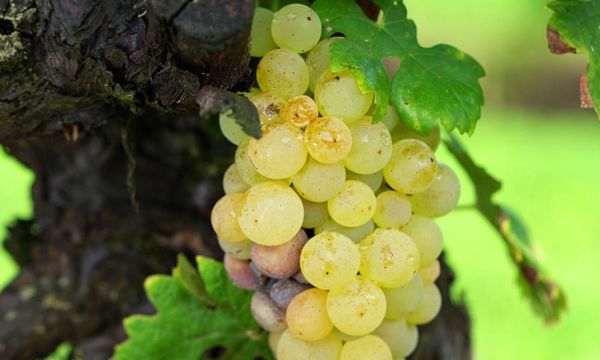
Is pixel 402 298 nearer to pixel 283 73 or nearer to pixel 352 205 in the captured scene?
pixel 352 205

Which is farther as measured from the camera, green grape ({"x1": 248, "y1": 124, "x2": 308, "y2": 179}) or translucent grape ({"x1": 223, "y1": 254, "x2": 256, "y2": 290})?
translucent grape ({"x1": 223, "y1": 254, "x2": 256, "y2": 290})

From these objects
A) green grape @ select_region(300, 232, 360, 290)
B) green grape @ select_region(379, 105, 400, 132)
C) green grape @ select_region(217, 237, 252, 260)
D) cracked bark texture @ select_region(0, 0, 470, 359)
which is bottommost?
cracked bark texture @ select_region(0, 0, 470, 359)

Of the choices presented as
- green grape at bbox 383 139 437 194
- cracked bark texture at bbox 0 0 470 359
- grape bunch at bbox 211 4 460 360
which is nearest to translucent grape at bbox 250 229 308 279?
grape bunch at bbox 211 4 460 360

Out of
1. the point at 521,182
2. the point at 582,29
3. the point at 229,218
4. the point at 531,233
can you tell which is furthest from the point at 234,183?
the point at 521,182

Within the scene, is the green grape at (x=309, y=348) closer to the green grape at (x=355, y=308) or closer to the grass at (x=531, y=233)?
the green grape at (x=355, y=308)

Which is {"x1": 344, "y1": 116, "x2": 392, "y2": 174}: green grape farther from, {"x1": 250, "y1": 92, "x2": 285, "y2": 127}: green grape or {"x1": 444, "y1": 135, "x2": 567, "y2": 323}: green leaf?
{"x1": 444, "y1": 135, "x2": 567, "y2": 323}: green leaf

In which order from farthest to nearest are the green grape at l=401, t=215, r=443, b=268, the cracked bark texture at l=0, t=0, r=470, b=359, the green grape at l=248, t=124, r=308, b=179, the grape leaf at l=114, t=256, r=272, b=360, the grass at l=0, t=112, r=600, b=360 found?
the grass at l=0, t=112, r=600, b=360 → the cracked bark texture at l=0, t=0, r=470, b=359 → the grape leaf at l=114, t=256, r=272, b=360 → the green grape at l=401, t=215, r=443, b=268 → the green grape at l=248, t=124, r=308, b=179

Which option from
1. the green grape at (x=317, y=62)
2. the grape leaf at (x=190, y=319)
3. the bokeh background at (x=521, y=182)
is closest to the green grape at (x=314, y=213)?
the green grape at (x=317, y=62)
